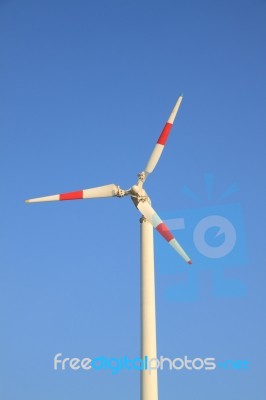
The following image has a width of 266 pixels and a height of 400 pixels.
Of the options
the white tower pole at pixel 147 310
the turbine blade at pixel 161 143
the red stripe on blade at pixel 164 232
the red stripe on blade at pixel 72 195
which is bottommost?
the white tower pole at pixel 147 310

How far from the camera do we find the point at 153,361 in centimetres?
2670

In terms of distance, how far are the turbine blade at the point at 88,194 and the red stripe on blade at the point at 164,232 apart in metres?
3.90

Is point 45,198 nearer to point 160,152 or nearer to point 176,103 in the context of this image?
point 160,152

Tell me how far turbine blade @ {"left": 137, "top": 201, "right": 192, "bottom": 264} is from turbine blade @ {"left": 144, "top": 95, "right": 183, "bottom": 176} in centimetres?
264

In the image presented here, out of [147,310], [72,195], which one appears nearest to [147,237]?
[147,310]

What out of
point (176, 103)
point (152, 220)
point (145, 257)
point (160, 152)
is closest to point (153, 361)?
point (145, 257)

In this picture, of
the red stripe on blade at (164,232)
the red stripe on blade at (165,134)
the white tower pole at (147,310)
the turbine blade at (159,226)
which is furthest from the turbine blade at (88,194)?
the red stripe on blade at (165,134)

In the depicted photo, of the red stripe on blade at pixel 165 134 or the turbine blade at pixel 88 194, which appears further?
the red stripe on blade at pixel 165 134

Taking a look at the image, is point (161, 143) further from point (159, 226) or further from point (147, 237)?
point (147, 237)

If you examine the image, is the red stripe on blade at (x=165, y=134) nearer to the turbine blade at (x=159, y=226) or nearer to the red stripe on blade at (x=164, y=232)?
the turbine blade at (x=159, y=226)

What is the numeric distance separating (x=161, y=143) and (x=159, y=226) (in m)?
6.44

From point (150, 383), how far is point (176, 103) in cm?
1887

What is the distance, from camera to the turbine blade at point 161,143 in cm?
3234

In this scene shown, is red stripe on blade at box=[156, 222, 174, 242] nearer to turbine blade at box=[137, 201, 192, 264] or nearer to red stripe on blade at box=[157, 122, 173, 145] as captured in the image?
turbine blade at box=[137, 201, 192, 264]
